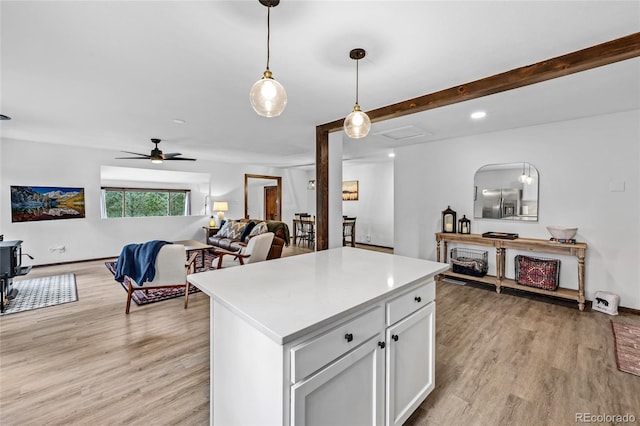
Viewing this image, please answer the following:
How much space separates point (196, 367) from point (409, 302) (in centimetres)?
177

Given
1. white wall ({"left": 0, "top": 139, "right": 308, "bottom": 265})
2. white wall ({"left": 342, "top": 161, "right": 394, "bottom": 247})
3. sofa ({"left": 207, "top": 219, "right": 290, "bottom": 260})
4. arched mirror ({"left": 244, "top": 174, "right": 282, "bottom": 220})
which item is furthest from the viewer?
arched mirror ({"left": 244, "top": 174, "right": 282, "bottom": 220})

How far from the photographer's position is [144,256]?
10.0ft

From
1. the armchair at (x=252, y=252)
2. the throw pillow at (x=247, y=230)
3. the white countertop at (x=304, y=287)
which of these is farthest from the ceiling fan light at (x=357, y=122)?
the throw pillow at (x=247, y=230)

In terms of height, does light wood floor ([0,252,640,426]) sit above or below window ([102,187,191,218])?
below

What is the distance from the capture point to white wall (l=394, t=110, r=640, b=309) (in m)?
3.30

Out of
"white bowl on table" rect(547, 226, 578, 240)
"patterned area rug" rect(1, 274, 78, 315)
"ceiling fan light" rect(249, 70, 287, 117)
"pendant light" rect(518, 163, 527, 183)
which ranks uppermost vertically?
"ceiling fan light" rect(249, 70, 287, 117)

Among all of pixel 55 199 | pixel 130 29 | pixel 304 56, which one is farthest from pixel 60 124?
pixel 304 56

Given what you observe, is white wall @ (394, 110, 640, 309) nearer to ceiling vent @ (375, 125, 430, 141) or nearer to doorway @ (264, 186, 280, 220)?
ceiling vent @ (375, 125, 430, 141)

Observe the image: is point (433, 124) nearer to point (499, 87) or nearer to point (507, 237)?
point (499, 87)

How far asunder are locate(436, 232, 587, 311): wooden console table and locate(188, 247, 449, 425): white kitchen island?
2.73m

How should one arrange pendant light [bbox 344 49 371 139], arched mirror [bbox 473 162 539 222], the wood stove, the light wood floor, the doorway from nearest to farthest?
the light wood floor < pendant light [bbox 344 49 371 139] < the wood stove < arched mirror [bbox 473 162 539 222] < the doorway

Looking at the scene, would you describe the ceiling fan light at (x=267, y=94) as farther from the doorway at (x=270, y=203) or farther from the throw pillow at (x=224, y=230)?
the doorway at (x=270, y=203)

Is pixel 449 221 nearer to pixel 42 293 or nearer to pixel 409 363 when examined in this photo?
pixel 409 363

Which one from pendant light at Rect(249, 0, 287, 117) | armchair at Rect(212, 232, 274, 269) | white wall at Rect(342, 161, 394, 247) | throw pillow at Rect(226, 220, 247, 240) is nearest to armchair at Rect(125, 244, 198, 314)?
armchair at Rect(212, 232, 274, 269)
